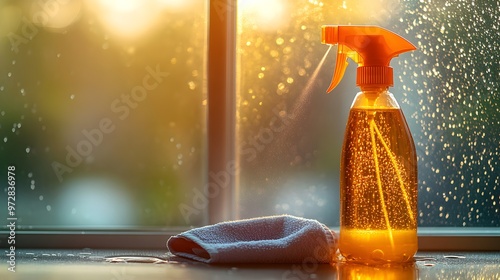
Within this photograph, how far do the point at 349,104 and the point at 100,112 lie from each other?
474mm

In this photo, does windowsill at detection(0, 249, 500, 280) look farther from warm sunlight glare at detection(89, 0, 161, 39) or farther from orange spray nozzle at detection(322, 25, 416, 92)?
warm sunlight glare at detection(89, 0, 161, 39)

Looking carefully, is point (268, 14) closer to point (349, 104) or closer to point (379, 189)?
point (349, 104)

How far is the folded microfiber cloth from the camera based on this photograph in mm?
1146

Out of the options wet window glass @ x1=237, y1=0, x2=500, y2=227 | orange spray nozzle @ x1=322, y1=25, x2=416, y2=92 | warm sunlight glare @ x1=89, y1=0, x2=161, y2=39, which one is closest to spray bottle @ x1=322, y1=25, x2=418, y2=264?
orange spray nozzle @ x1=322, y1=25, x2=416, y2=92

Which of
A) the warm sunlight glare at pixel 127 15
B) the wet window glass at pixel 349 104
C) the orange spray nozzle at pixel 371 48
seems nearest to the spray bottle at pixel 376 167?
the orange spray nozzle at pixel 371 48

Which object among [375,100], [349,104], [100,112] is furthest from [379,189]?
[100,112]

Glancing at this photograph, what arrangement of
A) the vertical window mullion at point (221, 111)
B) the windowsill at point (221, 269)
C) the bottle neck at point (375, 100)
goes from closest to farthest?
1. the windowsill at point (221, 269)
2. the bottle neck at point (375, 100)
3. the vertical window mullion at point (221, 111)

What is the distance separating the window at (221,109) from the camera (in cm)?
148

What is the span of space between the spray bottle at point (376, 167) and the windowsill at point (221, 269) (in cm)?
4

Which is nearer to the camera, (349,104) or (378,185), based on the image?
(378,185)

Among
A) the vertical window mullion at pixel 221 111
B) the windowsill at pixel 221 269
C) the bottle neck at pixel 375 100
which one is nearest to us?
the windowsill at pixel 221 269

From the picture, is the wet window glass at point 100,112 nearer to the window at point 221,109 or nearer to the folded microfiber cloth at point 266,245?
the window at point 221,109

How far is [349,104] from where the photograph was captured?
149 centimetres

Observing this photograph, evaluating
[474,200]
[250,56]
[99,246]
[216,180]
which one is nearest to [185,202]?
[216,180]
